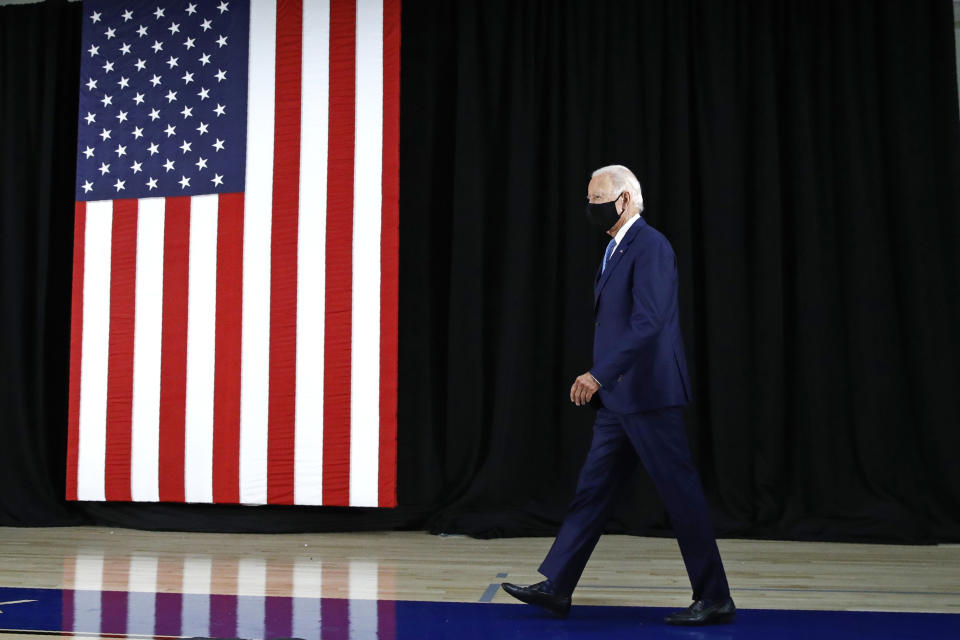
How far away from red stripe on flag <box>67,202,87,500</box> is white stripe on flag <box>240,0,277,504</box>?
98 cm

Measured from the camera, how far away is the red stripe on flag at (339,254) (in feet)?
15.8

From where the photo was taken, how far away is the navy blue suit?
2.62m

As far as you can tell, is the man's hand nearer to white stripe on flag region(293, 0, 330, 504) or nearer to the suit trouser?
the suit trouser

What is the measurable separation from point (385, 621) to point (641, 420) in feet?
3.09

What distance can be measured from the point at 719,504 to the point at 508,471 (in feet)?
3.57

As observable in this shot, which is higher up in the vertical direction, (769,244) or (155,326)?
(769,244)

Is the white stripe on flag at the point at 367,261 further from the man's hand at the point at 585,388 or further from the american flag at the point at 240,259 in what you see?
the man's hand at the point at 585,388

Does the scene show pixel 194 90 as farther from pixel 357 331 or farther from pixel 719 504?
pixel 719 504

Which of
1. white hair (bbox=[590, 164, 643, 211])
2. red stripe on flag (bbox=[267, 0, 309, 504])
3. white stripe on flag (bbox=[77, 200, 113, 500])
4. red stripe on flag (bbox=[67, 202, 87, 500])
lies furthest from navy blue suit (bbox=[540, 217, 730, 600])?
red stripe on flag (bbox=[67, 202, 87, 500])

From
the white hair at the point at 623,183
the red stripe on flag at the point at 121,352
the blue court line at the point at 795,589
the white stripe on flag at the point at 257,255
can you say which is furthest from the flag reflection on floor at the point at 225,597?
the white hair at the point at 623,183

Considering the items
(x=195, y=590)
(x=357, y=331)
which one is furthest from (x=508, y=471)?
(x=195, y=590)

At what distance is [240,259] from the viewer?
5000mm

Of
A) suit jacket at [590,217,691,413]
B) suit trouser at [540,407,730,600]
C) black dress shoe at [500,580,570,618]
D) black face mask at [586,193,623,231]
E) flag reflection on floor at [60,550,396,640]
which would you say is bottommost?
flag reflection on floor at [60,550,396,640]

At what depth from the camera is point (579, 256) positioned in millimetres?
4930
